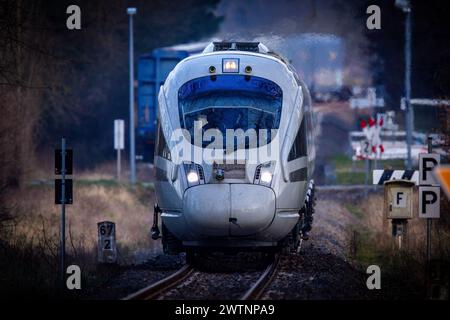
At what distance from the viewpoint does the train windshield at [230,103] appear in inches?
539

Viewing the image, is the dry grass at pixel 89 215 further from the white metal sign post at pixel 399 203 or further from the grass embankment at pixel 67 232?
the white metal sign post at pixel 399 203

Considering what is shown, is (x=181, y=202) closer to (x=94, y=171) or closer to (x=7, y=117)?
(x=7, y=117)

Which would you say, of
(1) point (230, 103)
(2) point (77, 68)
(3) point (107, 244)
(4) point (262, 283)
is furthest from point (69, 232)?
(2) point (77, 68)

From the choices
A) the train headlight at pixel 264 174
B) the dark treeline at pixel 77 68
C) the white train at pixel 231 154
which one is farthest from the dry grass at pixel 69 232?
the train headlight at pixel 264 174

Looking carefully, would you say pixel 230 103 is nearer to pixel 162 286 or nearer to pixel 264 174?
pixel 264 174

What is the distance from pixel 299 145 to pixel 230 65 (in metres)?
1.61

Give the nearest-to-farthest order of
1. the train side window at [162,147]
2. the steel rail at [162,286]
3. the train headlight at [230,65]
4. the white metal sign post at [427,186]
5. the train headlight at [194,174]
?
the steel rail at [162,286] → the white metal sign post at [427,186] → the train headlight at [194,174] → the train side window at [162,147] → the train headlight at [230,65]

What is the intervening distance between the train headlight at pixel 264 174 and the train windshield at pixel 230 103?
432 millimetres

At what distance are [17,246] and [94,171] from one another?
2654cm

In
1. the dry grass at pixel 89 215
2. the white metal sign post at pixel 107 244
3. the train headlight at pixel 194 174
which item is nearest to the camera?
the train headlight at pixel 194 174

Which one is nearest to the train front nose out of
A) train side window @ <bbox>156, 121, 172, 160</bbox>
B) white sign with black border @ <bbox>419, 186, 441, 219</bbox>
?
train side window @ <bbox>156, 121, 172, 160</bbox>
